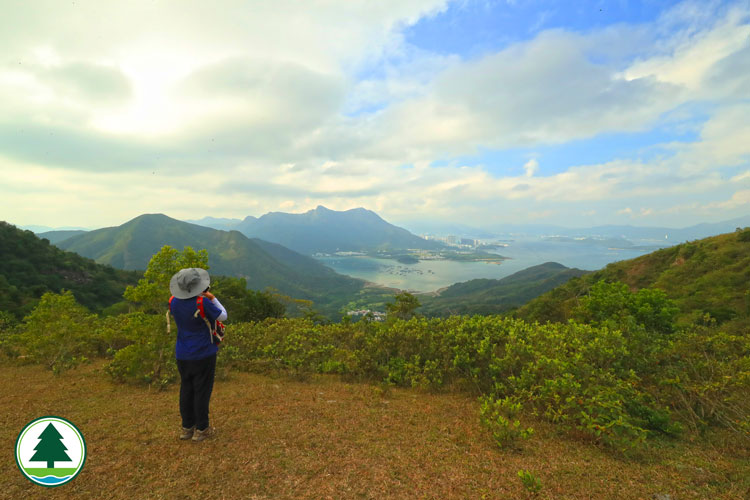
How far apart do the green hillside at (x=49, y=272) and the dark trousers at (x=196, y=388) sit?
5519 cm

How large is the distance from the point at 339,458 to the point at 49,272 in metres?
76.1

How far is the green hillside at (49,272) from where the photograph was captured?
47.3 m

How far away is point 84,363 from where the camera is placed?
889cm

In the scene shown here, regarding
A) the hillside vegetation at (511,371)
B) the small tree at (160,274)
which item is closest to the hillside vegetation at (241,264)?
the hillside vegetation at (511,371)

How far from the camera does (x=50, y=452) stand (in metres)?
3.04

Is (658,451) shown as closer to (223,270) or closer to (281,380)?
(281,380)

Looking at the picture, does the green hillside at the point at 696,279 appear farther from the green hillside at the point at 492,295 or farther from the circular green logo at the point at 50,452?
the green hillside at the point at 492,295

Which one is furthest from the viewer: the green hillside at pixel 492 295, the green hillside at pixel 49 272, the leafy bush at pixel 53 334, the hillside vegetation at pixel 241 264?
the hillside vegetation at pixel 241 264

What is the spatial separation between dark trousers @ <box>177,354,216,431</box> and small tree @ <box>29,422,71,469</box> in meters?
1.08

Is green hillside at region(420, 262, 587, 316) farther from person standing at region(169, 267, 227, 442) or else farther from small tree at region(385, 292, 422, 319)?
person standing at region(169, 267, 227, 442)

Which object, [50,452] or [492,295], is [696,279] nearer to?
[50,452]

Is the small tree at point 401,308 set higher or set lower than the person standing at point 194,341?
lower

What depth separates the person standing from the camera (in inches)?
150

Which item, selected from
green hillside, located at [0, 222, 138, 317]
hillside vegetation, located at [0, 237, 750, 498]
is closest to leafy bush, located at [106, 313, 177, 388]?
hillside vegetation, located at [0, 237, 750, 498]
